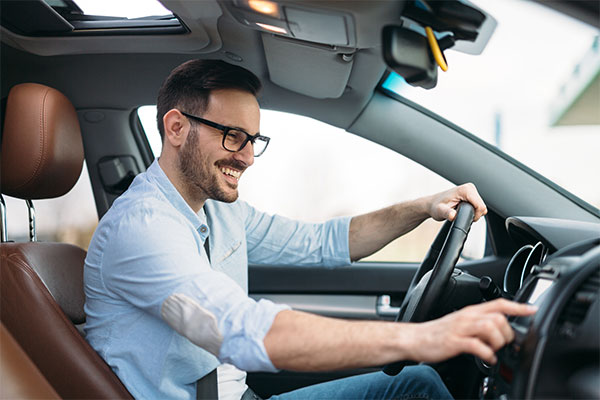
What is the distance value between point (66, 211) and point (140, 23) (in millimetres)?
1027

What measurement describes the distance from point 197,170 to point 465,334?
86 centimetres

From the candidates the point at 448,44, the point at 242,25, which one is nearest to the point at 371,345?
the point at 448,44

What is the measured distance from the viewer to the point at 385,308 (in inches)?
90.4

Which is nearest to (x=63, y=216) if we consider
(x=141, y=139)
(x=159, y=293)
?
(x=141, y=139)

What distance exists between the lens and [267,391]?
215cm

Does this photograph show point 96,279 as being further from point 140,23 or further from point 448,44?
point 448,44

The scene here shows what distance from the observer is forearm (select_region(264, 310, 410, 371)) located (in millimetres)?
934

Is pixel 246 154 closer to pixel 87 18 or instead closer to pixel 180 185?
pixel 180 185

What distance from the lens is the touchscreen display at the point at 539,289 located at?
1.07 meters

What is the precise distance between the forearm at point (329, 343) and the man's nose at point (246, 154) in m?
0.67

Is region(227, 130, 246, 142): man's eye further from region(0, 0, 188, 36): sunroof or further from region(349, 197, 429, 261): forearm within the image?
region(349, 197, 429, 261): forearm

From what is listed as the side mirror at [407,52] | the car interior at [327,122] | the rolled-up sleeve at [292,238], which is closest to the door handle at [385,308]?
the car interior at [327,122]

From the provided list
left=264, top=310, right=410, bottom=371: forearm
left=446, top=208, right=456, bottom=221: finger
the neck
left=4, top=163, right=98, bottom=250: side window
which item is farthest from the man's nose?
left=4, top=163, right=98, bottom=250: side window

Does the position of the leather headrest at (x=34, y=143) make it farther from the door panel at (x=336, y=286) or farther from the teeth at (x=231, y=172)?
the door panel at (x=336, y=286)
